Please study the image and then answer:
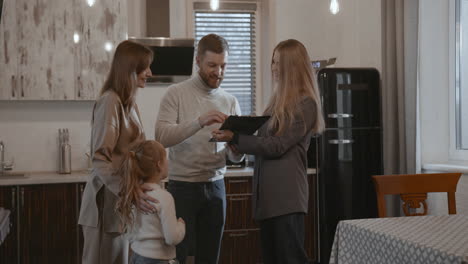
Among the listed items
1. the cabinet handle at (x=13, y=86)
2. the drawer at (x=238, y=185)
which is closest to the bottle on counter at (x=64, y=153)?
the cabinet handle at (x=13, y=86)

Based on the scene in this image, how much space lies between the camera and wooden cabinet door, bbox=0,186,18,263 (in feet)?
12.3

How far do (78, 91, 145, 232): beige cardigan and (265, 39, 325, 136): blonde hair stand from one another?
0.67 meters

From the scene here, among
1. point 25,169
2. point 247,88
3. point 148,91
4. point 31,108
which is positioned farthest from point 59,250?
point 247,88

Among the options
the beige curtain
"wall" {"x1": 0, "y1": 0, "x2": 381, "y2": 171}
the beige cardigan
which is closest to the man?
the beige cardigan

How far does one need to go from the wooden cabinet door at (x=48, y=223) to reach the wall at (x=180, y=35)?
59cm

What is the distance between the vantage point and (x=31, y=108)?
436cm

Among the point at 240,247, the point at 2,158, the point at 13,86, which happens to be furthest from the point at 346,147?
the point at 2,158

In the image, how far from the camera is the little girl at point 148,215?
195 cm

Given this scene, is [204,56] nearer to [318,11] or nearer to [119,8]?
[119,8]

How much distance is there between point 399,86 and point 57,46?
260cm

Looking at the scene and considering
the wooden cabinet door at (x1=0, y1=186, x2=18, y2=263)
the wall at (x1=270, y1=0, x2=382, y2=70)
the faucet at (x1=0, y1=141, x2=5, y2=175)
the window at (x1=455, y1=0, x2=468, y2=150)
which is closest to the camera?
the wooden cabinet door at (x1=0, y1=186, x2=18, y2=263)

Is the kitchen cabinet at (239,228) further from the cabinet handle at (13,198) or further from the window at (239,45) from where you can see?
the cabinet handle at (13,198)

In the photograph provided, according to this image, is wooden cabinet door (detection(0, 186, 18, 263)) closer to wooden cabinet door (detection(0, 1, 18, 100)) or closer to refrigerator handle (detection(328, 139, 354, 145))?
wooden cabinet door (detection(0, 1, 18, 100))

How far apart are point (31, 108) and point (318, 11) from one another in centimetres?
265
